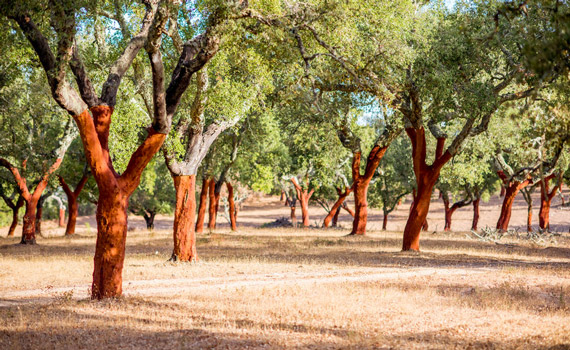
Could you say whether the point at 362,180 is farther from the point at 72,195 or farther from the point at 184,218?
the point at 72,195

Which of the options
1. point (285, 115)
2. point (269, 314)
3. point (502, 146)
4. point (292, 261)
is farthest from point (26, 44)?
point (502, 146)

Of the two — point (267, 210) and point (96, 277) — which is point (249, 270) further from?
point (267, 210)

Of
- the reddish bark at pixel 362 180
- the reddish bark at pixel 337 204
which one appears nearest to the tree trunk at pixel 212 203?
the reddish bark at pixel 337 204

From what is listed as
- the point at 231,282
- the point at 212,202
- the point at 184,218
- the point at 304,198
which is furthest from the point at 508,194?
the point at 231,282

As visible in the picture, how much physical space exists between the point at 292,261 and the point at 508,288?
7344 mm

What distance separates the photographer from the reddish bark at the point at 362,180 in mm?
25844

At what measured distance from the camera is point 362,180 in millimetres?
27141

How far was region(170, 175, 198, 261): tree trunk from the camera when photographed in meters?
16.5

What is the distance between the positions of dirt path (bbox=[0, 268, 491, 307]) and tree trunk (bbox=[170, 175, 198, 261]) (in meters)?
2.81

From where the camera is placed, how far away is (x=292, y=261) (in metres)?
17.5

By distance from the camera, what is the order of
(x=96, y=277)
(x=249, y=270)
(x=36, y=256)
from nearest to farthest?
(x=96, y=277) → (x=249, y=270) → (x=36, y=256)

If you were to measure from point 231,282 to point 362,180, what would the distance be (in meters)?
14.9

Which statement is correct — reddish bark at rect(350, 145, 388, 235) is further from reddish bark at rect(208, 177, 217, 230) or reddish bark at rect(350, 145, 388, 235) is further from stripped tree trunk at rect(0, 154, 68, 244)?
stripped tree trunk at rect(0, 154, 68, 244)

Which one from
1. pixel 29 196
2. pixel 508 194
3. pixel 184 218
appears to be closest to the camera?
pixel 184 218
